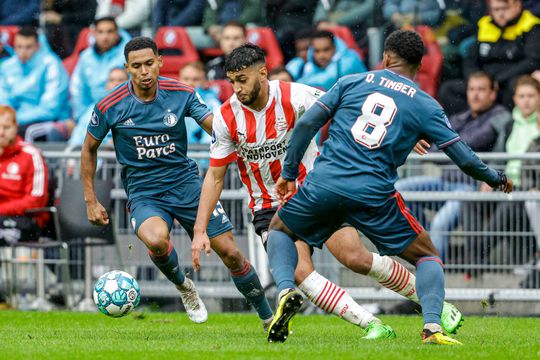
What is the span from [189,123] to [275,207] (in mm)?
5545

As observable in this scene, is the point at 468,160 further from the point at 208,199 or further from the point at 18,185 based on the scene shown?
Answer: the point at 18,185

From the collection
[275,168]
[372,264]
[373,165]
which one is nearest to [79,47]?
[275,168]

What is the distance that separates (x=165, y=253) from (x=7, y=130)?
4376mm

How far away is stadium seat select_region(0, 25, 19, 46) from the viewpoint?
1694 cm

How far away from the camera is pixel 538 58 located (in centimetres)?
1420

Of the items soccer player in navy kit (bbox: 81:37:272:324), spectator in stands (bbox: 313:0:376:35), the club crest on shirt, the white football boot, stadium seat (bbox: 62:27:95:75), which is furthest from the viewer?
stadium seat (bbox: 62:27:95:75)

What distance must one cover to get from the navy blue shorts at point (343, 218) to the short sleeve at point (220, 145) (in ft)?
3.32

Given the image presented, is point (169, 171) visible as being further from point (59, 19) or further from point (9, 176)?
point (59, 19)

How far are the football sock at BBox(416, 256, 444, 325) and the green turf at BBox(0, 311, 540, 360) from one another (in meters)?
0.25

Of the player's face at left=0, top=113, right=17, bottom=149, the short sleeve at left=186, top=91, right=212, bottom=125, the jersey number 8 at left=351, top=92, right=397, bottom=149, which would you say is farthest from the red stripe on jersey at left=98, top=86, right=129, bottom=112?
the player's face at left=0, top=113, right=17, bottom=149

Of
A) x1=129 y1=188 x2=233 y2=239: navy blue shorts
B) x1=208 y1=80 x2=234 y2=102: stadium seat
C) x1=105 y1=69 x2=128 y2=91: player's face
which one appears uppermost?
x1=105 y1=69 x2=128 y2=91: player's face

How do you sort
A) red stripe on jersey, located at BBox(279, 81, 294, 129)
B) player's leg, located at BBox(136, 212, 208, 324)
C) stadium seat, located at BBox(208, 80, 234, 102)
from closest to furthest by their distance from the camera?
red stripe on jersey, located at BBox(279, 81, 294, 129)
player's leg, located at BBox(136, 212, 208, 324)
stadium seat, located at BBox(208, 80, 234, 102)

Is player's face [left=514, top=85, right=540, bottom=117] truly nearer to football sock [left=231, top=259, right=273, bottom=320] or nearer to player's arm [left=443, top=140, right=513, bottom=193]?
football sock [left=231, top=259, right=273, bottom=320]

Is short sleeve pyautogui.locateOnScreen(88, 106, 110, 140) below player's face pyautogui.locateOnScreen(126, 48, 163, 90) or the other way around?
below
